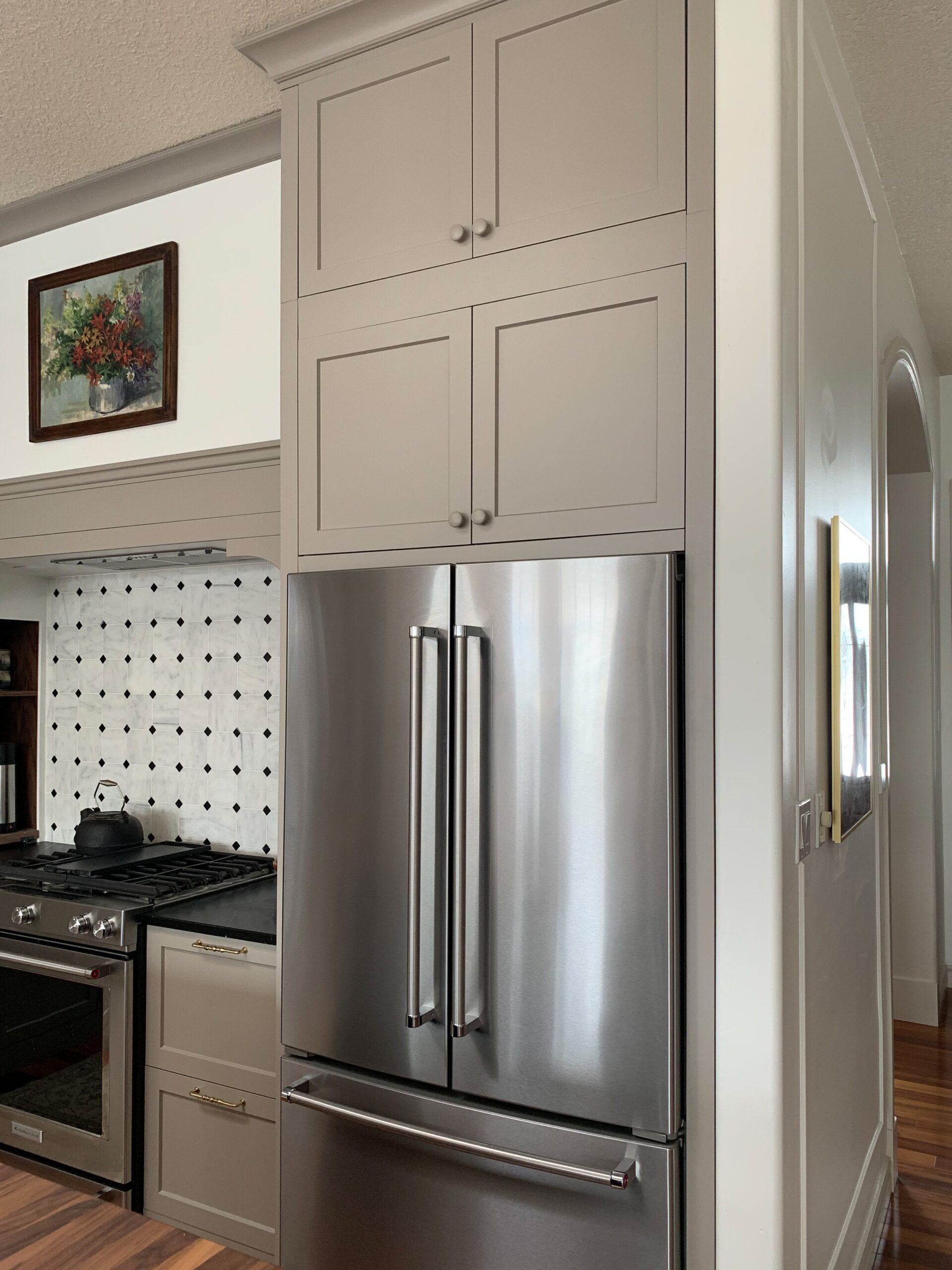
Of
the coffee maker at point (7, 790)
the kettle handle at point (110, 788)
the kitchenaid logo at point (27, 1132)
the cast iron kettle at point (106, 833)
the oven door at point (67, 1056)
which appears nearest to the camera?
the oven door at point (67, 1056)

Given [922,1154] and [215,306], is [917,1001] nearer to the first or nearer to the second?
[922,1154]

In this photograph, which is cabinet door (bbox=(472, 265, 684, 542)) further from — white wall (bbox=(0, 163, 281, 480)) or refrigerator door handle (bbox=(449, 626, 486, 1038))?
white wall (bbox=(0, 163, 281, 480))

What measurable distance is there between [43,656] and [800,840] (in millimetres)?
2896

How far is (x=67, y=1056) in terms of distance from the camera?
2.58 metres

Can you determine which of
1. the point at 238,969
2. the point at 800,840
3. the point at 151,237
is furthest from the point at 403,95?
the point at 238,969

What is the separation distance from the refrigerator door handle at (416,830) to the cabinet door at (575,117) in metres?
0.80

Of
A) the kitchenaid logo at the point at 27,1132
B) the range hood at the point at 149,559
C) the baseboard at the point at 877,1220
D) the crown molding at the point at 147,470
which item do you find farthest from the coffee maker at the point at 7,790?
the baseboard at the point at 877,1220

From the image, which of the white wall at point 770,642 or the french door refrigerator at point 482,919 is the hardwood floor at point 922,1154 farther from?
the french door refrigerator at point 482,919

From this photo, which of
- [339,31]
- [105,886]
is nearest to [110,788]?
[105,886]

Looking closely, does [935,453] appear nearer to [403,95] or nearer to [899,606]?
[899,606]

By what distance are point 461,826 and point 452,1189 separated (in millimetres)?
679

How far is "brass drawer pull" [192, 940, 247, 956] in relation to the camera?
2301mm

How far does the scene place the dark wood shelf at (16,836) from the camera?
3.39 meters

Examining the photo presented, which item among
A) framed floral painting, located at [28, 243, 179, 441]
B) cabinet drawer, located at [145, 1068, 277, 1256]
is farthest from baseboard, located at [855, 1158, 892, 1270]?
framed floral painting, located at [28, 243, 179, 441]
